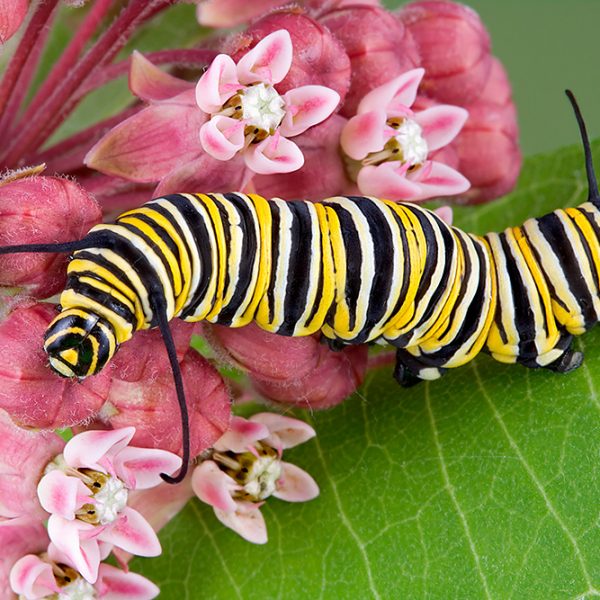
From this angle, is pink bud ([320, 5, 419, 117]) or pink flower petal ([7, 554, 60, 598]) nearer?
pink flower petal ([7, 554, 60, 598])

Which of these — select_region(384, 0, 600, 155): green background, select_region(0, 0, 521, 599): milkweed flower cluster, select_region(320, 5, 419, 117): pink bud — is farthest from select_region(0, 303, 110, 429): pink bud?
select_region(384, 0, 600, 155): green background

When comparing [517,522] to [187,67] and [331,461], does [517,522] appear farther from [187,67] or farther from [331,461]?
[187,67]

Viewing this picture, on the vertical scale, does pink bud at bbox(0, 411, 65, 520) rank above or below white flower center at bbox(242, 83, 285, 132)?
below

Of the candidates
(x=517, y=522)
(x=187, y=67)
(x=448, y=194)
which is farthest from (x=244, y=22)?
(x=517, y=522)

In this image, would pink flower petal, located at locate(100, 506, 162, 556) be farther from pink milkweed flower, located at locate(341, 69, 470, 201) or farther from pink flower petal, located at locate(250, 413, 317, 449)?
pink milkweed flower, located at locate(341, 69, 470, 201)

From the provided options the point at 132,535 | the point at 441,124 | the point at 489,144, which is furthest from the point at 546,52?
the point at 132,535

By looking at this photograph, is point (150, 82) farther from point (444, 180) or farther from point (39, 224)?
point (444, 180)
